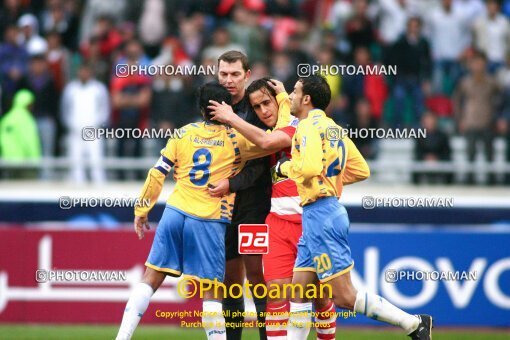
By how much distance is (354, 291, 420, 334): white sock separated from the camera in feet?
29.1

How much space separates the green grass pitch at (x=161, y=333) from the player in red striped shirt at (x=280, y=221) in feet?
7.23

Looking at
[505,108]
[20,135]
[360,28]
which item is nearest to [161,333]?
[20,135]

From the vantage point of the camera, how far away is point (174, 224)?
29.9 ft

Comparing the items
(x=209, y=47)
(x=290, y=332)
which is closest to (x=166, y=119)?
Result: (x=209, y=47)

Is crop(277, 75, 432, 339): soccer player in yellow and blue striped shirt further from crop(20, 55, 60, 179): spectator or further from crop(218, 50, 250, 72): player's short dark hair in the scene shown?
crop(20, 55, 60, 179): spectator

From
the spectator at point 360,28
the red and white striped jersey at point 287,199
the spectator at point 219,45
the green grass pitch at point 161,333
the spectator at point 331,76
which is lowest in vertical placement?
the green grass pitch at point 161,333

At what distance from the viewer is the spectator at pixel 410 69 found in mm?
14703

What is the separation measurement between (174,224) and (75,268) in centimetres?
379

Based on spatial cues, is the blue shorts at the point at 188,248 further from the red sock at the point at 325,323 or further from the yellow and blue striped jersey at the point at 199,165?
the red sock at the point at 325,323

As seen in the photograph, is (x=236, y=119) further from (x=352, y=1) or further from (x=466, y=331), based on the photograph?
(x=352, y=1)

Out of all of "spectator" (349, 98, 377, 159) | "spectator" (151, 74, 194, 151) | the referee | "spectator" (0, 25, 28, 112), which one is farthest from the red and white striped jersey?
"spectator" (0, 25, 28, 112)

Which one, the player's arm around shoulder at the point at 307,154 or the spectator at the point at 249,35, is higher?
the spectator at the point at 249,35

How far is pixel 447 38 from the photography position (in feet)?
52.5

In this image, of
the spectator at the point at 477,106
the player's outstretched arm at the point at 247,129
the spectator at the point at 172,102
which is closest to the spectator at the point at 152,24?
the spectator at the point at 172,102
